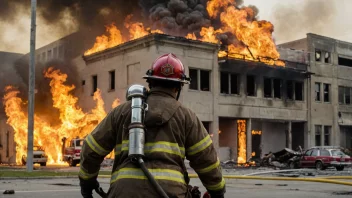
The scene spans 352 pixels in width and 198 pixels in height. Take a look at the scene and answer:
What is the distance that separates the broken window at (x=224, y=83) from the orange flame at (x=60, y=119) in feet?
26.6

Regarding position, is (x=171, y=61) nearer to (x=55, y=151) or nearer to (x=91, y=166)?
(x=91, y=166)

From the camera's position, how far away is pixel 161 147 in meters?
3.23

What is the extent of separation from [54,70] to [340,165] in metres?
21.3

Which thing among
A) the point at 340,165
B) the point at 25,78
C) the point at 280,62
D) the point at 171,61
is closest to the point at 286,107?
the point at 280,62

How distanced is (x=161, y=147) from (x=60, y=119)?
1421 inches

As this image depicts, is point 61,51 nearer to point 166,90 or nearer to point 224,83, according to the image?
point 224,83

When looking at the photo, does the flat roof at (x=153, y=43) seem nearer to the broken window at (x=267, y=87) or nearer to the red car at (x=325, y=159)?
the broken window at (x=267, y=87)

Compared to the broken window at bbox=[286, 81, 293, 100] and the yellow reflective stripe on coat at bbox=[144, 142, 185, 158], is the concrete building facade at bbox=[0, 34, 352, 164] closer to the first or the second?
the broken window at bbox=[286, 81, 293, 100]

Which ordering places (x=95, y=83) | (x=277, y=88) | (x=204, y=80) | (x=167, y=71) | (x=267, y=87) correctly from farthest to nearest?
(x=277, y=88) → (x=267, y=87) → (x=95, y=83) → (x=204, y=80) → (x=167, y=71)

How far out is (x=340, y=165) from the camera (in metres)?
26.5

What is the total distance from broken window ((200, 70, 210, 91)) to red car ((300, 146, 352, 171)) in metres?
7.92

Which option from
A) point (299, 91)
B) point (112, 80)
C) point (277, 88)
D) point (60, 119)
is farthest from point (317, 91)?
point (60, 119)

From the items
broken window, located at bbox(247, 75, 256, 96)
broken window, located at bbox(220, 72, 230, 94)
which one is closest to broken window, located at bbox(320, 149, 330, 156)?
broken window, located at bbox(220, 72, 230, 94)

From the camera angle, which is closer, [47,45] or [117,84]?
[117,84]
